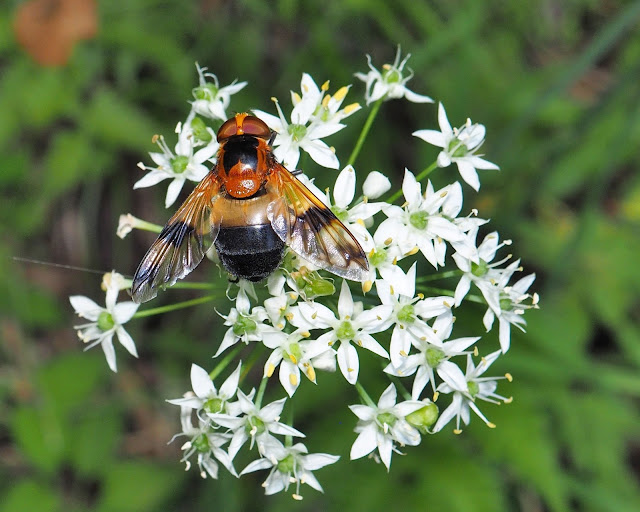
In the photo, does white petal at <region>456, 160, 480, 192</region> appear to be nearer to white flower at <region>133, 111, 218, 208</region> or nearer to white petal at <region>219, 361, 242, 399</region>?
white flower at <region>133, 111, 218, 208</region>

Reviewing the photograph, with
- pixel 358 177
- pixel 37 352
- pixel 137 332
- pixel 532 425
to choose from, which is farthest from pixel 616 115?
pixel 37 352

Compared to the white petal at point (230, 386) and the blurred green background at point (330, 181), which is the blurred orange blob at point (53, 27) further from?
the white petal at point (230, 386)

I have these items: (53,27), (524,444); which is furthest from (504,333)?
(53,27)

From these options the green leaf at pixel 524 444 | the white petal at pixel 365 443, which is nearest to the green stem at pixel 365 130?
the white petal at pixel 365 443

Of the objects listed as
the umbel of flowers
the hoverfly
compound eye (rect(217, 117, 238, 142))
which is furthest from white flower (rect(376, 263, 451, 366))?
compound eye (rect(217, 117, 238, 142))

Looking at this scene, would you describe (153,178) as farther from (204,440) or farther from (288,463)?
(288,463)
